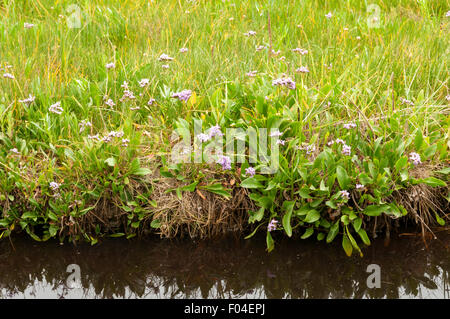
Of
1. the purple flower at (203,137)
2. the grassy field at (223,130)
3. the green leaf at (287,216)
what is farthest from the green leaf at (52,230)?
the green leaf at (287,216)

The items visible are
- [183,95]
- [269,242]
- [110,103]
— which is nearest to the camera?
[269,242]

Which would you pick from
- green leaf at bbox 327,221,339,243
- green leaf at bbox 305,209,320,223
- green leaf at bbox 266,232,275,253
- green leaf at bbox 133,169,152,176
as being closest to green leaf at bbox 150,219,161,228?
green leaf at bbox 133,169,152,176

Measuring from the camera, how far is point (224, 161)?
3213 mm

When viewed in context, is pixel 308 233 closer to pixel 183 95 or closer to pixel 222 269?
pixel 222 269

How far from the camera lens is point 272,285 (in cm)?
307

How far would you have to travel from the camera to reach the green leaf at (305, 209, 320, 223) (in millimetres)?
3234

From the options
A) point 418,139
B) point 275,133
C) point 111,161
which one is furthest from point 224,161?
point 418,139

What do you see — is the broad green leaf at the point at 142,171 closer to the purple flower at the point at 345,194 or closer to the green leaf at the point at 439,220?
the purple flower at the point at 345,194

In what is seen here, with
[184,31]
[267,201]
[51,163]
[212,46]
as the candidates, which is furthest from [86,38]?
[267,201]

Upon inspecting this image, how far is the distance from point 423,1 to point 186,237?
136 inches

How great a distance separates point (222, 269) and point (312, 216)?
62 cm

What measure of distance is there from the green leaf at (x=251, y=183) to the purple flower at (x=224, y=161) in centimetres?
13

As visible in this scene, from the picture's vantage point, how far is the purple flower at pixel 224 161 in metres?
3.21

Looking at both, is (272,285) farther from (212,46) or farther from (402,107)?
(212,46)
